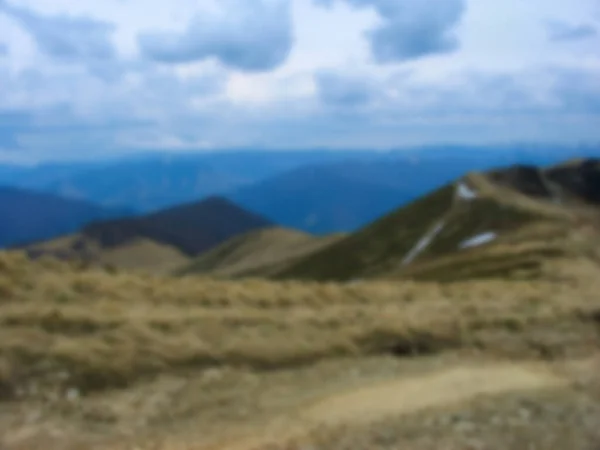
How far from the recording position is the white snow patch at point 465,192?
8645cm

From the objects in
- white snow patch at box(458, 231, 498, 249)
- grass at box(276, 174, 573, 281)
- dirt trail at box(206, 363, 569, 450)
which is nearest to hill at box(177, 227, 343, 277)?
grass at box(276, 174, 573, 281)

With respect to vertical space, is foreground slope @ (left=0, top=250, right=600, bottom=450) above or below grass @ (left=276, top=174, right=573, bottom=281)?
above

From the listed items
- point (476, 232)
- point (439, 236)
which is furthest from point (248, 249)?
point (476, 232)

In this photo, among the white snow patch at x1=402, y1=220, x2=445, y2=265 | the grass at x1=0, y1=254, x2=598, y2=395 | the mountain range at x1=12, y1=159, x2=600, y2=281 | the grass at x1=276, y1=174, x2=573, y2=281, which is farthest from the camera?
the white snow patch at x1=402, y1=220, x2=445, y2=265

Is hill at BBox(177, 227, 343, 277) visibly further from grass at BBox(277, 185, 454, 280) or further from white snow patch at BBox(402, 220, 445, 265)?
white snow patch at BBox(402, 220, 445, 265)

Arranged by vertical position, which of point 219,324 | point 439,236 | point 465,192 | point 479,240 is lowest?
point 439,236

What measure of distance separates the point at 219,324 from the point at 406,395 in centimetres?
591

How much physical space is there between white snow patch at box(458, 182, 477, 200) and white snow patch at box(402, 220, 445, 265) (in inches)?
265

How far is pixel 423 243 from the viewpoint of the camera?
78062 millimetres

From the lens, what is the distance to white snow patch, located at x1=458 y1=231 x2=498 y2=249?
65.6 metres

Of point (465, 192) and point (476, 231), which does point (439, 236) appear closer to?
point (476, 231)

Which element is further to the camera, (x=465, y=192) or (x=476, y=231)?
(x=465, y=192)

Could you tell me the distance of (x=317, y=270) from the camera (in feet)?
284

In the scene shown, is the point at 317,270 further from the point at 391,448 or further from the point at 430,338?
the point at 391,448
